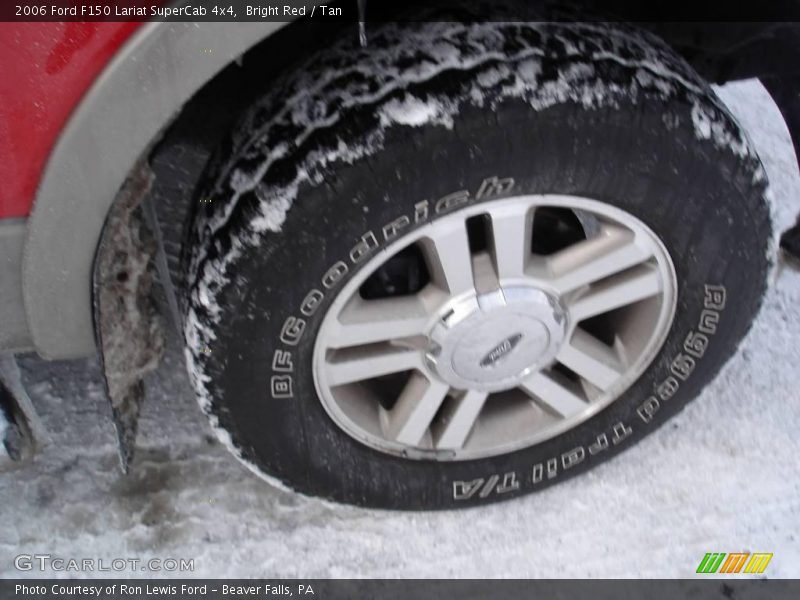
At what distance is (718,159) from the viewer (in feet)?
4.33

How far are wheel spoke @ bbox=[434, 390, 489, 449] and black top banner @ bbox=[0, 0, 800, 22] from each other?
698 millimetres

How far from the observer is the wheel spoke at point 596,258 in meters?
1.40

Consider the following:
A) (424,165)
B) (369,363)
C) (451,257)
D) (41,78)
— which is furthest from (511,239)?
(41,78)

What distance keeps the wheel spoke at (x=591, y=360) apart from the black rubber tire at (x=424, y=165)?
0.20m

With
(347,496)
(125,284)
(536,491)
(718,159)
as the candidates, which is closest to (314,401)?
(347,496)

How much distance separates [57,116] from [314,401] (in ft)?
2.14

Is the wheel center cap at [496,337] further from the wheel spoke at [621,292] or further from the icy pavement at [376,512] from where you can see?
the icy pavement at [376,512]

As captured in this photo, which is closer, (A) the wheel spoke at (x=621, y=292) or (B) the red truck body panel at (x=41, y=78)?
(B) the red truck body panel at (x=41, y=78)

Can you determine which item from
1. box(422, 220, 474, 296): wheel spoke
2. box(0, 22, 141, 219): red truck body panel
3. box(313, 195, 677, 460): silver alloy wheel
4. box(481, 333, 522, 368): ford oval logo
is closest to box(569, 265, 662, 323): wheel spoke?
box(313, 195, 677, 460): silver alloy wheel

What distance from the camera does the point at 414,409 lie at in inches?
60.1

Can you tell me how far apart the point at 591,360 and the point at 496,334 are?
0.24 meters

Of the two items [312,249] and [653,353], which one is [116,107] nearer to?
[312,249]

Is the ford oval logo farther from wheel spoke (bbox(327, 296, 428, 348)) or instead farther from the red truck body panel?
the red truck body panel

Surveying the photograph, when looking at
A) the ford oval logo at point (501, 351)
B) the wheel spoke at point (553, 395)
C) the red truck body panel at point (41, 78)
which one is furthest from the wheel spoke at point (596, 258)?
the red truck body panel at point (41, 78)
